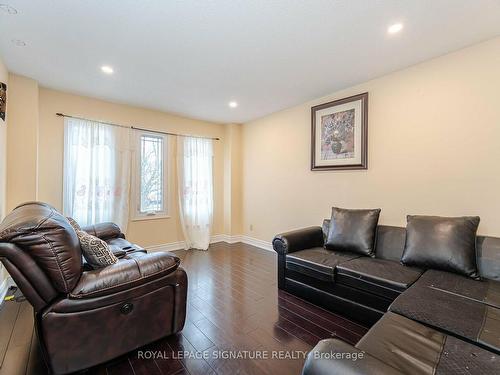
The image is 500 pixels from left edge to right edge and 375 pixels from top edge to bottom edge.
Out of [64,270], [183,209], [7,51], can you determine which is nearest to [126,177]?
[183,209]

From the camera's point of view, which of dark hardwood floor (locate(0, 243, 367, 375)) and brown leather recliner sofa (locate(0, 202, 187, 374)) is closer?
brown leather recliner sofa (locate(0, 202, 187, 374))

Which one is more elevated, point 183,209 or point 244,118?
point 244,118

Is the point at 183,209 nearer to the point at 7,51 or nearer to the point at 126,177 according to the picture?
the point at 126,177

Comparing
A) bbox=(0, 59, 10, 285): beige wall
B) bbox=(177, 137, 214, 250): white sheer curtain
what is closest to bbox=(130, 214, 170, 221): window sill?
bbox=(177, 137, 214, 250): white sheer curtain

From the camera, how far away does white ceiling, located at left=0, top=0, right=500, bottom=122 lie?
1.78 meters

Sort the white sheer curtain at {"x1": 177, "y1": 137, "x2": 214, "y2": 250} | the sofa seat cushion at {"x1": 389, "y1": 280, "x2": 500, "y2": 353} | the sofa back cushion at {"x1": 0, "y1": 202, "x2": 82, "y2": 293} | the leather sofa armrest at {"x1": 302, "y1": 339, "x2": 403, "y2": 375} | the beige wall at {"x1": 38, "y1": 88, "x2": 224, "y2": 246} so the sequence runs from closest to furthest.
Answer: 1. the leather sofa armrest at {"x1": 302, "y1": 339, "x2": 403, "y2": 375}
2. the sofa seat cushion at {"x1": 389, "y1": 280, "x2": 500, "y2": 353}
3. the sofa back cushion at {"x1": 0, "y1": 202, "x2": 82, "y2": 293}
4. the beige wall at {"x1": 38, "y1": 88, "x2": 224, "y2": 246}
5. the white sheer curtain at {"x1": 177, "y1": 137, "x2": 214, "y2": 250}

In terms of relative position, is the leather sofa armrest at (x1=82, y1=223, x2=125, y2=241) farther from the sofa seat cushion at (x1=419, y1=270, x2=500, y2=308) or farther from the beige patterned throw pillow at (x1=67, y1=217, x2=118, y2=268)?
the sofa seat cushion at (x1=419, y1=270, x2=500, y2=308)

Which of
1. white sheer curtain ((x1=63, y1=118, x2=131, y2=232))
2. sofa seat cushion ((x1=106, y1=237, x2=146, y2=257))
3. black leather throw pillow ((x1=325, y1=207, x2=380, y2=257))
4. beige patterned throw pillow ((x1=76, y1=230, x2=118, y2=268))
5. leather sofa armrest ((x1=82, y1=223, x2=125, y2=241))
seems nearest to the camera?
beige patterned throw pillow ((x1=76, y1=230, x2=118, y2=268))

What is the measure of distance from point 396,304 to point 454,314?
11.0 inches

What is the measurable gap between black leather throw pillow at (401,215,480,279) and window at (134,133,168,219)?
3.73 metres

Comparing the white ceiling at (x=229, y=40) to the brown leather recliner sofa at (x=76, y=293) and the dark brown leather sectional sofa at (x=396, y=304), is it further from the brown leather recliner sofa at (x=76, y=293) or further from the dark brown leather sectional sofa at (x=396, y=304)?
the dark brown leather sectional sofa at (x=396, y=304)

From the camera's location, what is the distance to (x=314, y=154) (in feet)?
12.0

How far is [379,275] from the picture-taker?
200 centimetres

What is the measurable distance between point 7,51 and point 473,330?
424 centimetres
